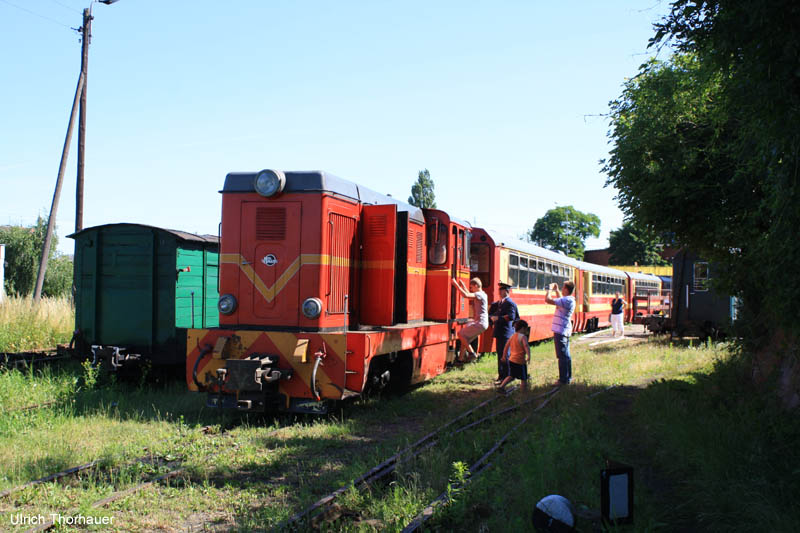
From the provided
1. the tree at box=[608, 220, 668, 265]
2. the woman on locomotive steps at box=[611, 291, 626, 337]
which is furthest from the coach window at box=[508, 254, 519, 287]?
the tree at box=[608, 220, 668, 265]

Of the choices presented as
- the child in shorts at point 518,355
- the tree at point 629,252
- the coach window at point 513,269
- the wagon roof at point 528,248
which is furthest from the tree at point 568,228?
the child in shorts at point 518,355

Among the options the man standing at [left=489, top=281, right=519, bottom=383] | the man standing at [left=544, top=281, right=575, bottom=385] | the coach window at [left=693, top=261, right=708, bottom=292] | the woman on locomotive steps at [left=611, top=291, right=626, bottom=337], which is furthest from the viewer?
the woman on locomotive steps at [left=611, top=291, right=626, bottom=337]

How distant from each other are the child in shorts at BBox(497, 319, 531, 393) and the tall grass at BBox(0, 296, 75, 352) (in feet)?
33.3

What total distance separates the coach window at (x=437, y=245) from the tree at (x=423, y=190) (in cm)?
4961

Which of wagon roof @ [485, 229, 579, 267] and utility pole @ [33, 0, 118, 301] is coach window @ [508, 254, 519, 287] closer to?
wagon roof @ [485, 229, 579, 267]

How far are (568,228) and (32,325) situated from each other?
79.1 metres

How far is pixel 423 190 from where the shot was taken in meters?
60.3

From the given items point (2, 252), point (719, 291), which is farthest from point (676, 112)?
point (2, 252)

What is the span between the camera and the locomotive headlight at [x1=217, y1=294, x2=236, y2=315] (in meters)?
7.92

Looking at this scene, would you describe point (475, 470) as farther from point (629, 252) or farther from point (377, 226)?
point (629, 252)

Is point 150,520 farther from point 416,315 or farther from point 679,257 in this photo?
point 679,257

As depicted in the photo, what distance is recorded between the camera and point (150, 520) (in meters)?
4.48

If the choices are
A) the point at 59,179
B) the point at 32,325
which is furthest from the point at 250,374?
the point at 59,179

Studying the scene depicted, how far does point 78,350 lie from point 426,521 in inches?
335
